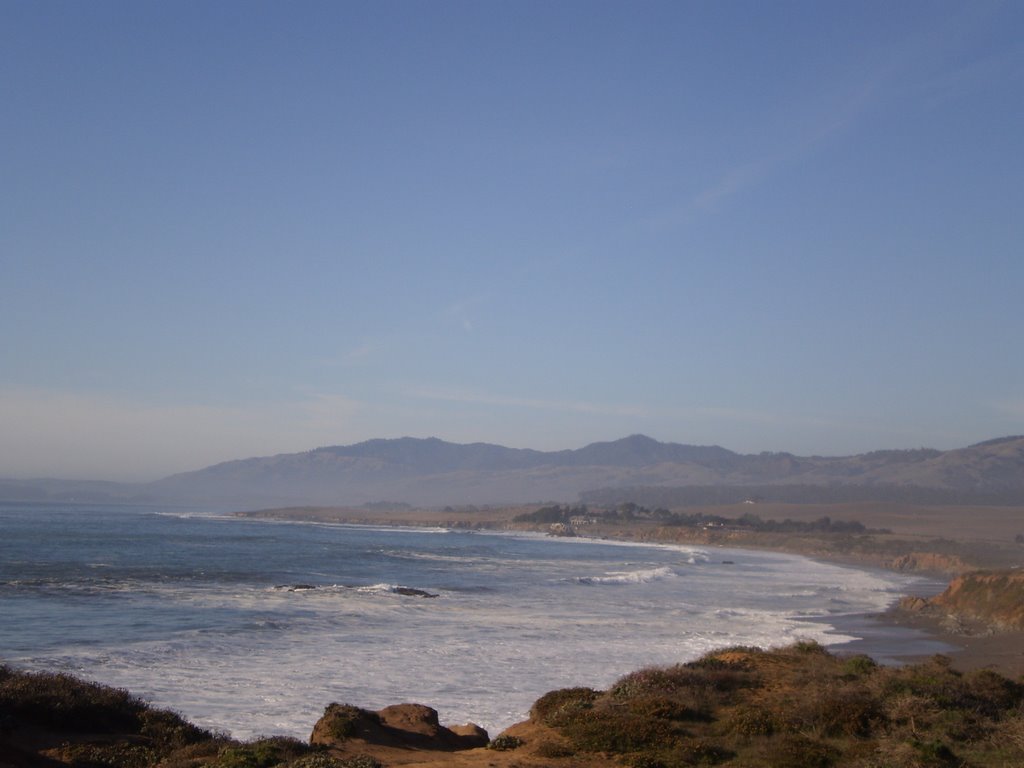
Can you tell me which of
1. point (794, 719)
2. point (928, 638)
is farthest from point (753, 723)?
point (928, 638)

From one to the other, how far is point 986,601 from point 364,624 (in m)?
23.0

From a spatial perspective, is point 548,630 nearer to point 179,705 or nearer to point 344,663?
point 344,663

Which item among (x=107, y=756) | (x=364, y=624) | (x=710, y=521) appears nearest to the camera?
(x=107, y=756)

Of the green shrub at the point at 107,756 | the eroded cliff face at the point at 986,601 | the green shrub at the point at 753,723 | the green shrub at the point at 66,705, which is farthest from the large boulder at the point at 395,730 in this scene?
the eroded cliff face at the point at 986,601

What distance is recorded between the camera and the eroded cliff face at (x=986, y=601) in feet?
101

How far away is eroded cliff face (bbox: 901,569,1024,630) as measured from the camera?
3075cm

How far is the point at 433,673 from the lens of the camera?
2033cm

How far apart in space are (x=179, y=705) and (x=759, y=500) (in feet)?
574

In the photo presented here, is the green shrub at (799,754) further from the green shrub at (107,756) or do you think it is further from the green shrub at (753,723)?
the green shrub at (107,756)

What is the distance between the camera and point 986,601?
33.6 m

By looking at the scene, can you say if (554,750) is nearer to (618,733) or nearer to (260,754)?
(618,733)

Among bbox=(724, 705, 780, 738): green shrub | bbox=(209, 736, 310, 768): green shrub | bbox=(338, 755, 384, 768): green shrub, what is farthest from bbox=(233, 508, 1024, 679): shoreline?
bbox=(209, 736, 310, 768): green shrub

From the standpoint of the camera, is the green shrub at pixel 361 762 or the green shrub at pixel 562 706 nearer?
the green shrub at pixel 361 762

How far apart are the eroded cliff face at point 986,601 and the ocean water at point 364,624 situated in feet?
9.33
